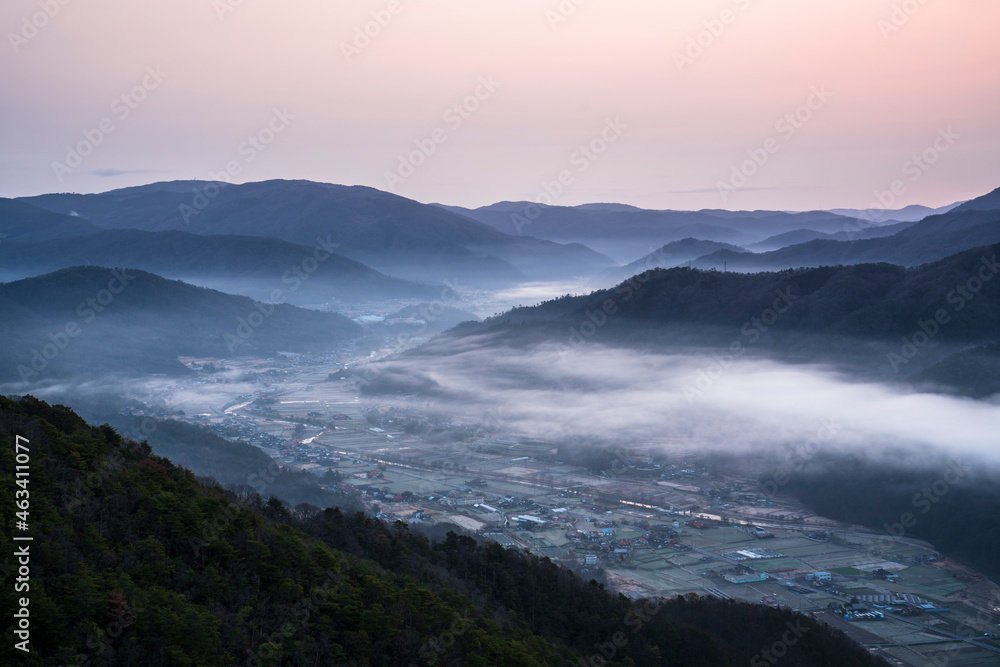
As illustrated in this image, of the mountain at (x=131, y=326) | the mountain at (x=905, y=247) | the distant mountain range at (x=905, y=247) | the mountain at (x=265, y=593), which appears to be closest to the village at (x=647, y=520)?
the mountain at (x=265, y=593)

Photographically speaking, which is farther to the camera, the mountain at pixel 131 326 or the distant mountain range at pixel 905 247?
the distant mountain range at pixel 905 247

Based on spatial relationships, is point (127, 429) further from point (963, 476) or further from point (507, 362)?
point (963, 476)

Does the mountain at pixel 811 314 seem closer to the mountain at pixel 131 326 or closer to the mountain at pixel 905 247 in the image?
the mountain at pixel 131 326

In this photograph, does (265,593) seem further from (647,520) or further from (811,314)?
(811,314)

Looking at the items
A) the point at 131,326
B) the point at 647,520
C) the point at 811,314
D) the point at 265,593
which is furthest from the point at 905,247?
the point at 265,593

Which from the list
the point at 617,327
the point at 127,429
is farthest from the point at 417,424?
the point at 617,327

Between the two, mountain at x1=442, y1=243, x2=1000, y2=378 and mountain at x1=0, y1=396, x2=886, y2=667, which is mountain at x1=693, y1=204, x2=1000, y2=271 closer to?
mountain at x1=442, y1=243, x2=1000, y2=378

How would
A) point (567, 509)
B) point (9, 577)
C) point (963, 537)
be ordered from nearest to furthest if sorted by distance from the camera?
point (9, 577) < point (963, 537) < point (567, 509)
